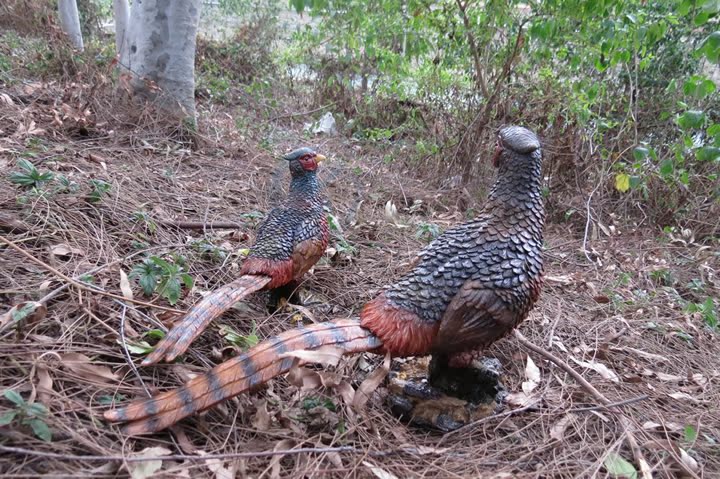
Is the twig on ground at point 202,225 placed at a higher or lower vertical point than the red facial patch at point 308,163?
lower

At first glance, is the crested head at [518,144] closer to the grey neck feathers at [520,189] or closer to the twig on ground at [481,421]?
the grey neck feathers at [520,189]

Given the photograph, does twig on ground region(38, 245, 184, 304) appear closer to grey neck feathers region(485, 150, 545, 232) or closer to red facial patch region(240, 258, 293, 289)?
red facial patch region(240, 258, 293, 289)

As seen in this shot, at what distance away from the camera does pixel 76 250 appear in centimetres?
251

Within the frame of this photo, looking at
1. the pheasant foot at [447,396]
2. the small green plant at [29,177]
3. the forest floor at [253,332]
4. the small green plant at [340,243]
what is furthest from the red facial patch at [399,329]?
the small green plant at [29,177]

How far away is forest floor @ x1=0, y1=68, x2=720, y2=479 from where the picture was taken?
1.71 metres

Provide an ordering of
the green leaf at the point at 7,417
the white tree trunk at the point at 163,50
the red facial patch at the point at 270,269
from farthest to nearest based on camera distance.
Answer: the white tree trunk at the point at 163,50 → the red facial patch at the point at 270,269 → the green leaf at the point at 7,417

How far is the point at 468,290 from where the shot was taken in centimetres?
198

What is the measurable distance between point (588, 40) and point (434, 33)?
2019 mm

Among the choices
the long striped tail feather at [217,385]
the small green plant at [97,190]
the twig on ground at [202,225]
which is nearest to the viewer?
the long striped tail feather at [217,385]

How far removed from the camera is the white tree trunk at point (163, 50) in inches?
181

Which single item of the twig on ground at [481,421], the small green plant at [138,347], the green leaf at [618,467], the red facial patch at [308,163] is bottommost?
the twig on ground at [481,421]

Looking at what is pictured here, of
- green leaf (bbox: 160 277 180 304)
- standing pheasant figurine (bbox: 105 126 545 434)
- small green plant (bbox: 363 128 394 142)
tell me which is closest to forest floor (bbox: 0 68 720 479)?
green leaf (bbox: 160 277 180 304)

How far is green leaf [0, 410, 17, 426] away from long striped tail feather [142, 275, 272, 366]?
1.49 ft

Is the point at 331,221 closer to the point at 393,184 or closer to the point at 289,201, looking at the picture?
the point at 289,201
